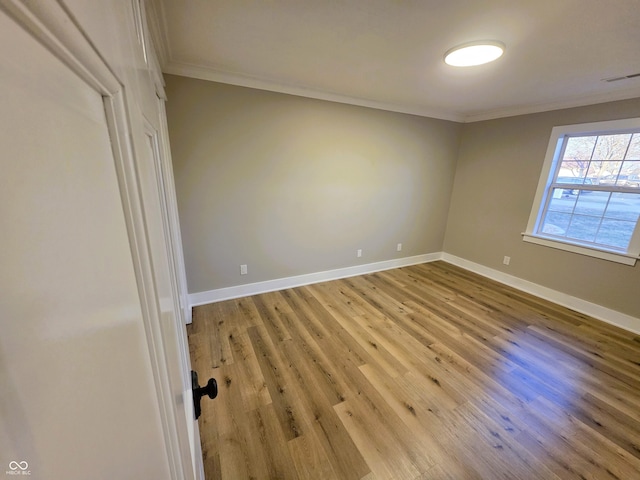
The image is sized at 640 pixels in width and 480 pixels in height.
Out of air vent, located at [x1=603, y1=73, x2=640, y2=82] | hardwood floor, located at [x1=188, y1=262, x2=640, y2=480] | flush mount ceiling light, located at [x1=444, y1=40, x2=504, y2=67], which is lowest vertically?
hardwood floor, located at [x1=188, y1=262, x2=640, y2=480]

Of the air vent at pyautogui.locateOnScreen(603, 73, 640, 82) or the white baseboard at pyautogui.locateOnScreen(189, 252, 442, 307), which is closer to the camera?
the air vent at pyautogui.locateOnScreen(603, 73, 640, 82)

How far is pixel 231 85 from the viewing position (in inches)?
94.4

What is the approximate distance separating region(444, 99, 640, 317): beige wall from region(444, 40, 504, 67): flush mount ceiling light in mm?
1830

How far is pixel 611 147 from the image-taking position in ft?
8.61

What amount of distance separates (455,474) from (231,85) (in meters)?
3.26

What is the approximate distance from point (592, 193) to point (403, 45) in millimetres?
2730

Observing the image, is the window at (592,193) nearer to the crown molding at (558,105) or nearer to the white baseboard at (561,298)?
the crown molding at (558,105)

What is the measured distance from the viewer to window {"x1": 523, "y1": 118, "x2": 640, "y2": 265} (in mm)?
2520

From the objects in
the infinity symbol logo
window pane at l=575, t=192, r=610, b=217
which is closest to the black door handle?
the infinity symbol logo

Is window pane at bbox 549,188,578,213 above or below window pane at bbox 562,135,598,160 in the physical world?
below

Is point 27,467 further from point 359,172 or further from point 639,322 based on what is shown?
point 639,322

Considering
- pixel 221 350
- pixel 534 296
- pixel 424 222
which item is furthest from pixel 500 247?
pixel 221 350

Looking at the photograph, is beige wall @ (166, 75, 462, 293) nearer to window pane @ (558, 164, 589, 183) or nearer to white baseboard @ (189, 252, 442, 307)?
white baseboard @ (189, 252, 442, 307)

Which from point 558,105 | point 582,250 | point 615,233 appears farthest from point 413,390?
point 558,105
